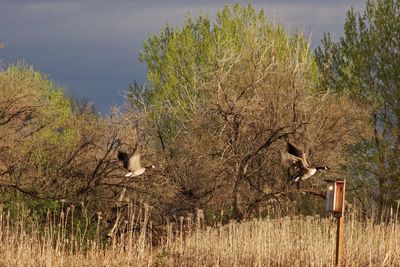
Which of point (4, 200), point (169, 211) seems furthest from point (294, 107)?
point (4, 200)

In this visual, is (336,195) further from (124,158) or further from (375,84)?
(375,84)

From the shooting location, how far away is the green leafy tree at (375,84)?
26719mm

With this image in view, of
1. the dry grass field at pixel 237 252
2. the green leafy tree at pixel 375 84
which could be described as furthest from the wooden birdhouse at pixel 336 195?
the green leafy tree at pixel 375 84

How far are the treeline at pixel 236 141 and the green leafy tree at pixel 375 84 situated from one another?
39mm

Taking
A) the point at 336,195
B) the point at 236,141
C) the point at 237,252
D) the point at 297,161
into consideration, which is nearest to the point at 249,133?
the point at 236,141

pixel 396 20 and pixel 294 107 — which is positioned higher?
pixel 396 20

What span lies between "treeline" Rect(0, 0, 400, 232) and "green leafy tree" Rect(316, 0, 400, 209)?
4cm

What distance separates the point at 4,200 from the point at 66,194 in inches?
58.6

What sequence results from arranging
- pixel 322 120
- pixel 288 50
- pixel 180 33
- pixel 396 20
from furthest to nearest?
1. pixel 180 33
2. pixel 288 50
3. pixel 396 20
4. pixel 322 120

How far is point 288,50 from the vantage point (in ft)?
99.9

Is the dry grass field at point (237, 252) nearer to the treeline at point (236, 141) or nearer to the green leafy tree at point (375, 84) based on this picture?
the treeline at point (236, 141)

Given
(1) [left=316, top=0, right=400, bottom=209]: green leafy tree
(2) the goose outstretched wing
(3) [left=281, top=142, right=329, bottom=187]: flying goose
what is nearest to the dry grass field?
(3) [left=281, top=142, right=329, bottom=187]: flying goose

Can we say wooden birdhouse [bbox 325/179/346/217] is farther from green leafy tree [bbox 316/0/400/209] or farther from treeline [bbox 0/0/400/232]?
green leafy tree [bbox 316/0/400/209]

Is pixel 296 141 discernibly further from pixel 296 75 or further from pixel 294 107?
pixel 296 75
